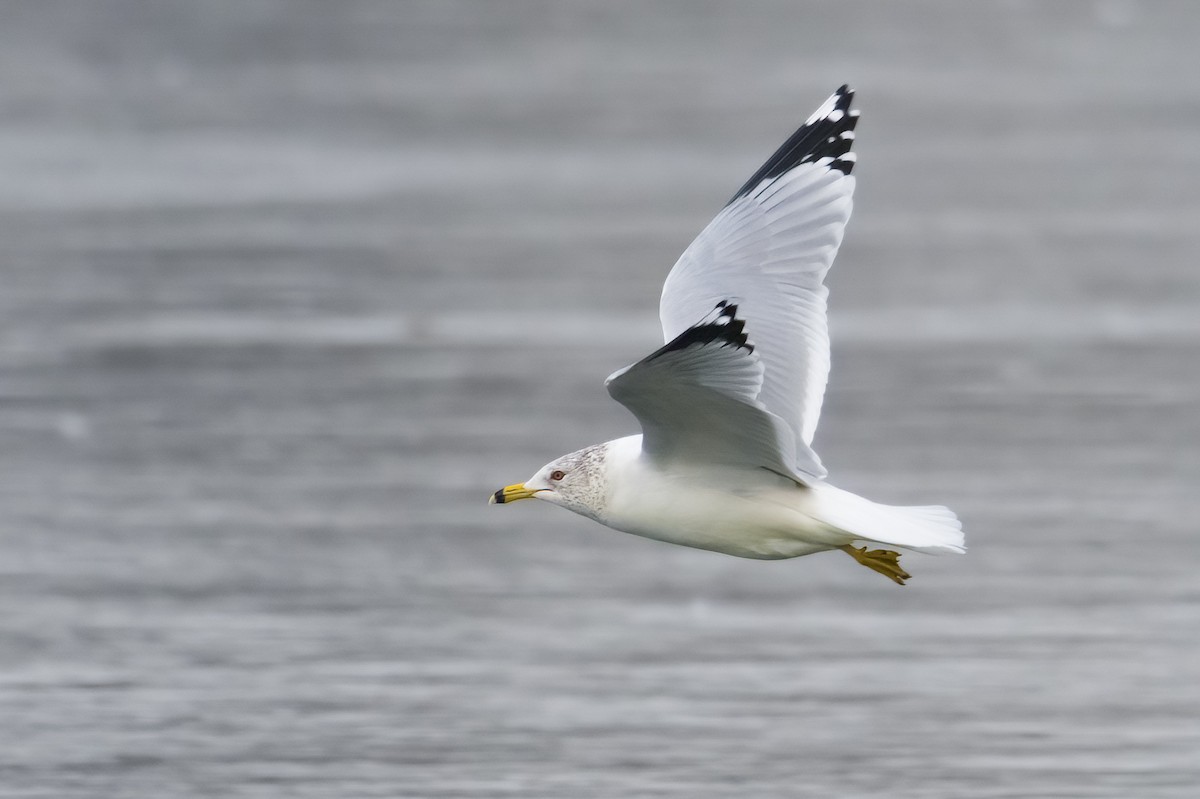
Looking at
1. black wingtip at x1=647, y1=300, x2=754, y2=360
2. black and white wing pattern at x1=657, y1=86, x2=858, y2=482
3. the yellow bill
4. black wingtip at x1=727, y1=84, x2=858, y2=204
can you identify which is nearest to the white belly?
the yellow bill

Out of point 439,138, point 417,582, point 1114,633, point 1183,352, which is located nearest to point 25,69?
point 439,138

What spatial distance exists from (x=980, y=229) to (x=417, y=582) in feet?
A: 35.8

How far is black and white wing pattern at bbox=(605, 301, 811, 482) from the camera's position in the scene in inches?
227

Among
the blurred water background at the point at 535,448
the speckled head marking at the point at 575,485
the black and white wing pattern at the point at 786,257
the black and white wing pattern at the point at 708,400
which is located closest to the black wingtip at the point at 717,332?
the black and white wing pattern at the point at 708,400

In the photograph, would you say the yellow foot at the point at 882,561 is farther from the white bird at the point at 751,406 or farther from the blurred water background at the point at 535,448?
the blurred water background at the point at 535,448

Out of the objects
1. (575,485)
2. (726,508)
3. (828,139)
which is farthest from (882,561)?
(828,139)

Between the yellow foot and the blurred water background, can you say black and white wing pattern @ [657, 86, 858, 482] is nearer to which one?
the yellow foot

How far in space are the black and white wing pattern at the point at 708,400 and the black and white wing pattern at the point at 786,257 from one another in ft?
2.02

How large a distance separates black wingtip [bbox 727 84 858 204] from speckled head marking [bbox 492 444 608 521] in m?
1.13

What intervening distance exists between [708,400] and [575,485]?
0.71 m

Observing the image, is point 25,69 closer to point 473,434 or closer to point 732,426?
point 473,434

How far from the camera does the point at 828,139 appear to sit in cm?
729

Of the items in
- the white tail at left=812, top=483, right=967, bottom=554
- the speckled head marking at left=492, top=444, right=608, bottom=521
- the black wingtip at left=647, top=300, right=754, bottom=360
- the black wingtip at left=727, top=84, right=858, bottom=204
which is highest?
the black wingtip at left=727, top=84, right=858, bottom=204

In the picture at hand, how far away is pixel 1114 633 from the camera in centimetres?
880
